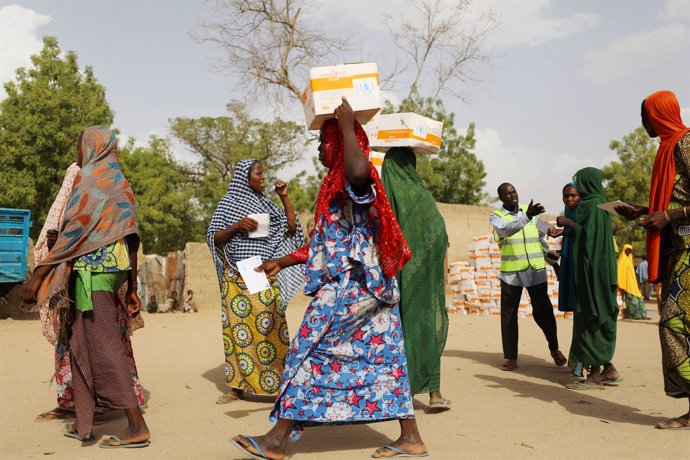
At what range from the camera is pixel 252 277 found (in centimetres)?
528

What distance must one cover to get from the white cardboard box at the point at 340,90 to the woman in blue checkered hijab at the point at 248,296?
5.96 feet

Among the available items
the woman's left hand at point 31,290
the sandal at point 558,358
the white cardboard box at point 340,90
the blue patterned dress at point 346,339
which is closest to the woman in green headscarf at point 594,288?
the sandal at point 558,358

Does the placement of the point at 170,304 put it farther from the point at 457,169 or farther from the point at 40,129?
the point at 457,169

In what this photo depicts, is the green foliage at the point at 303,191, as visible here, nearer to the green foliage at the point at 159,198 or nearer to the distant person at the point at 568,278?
the green foliage at the point at 159,198

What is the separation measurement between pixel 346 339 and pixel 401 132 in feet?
6.50

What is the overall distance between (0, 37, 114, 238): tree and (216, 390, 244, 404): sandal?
60.4ft

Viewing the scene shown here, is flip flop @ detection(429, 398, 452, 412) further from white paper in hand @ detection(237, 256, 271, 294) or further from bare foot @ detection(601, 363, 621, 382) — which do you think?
bare foot @ detection(601, 363, 621, 382)

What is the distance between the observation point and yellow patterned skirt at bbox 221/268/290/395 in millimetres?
5422

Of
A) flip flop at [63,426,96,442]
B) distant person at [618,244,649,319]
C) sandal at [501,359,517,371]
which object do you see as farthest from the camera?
distant person at [618,244,649,319]

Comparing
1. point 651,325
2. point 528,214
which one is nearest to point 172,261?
point 651,325

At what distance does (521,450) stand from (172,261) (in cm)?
1409

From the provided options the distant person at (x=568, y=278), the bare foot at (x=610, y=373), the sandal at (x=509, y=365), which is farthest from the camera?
the sandal at (x=509, y=365)

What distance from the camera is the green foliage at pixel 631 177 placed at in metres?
27.0

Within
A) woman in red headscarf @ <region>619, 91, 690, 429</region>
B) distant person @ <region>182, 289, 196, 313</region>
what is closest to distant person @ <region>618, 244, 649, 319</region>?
woman in red headscarf @ <region>619, 91, 690, 429</region>
